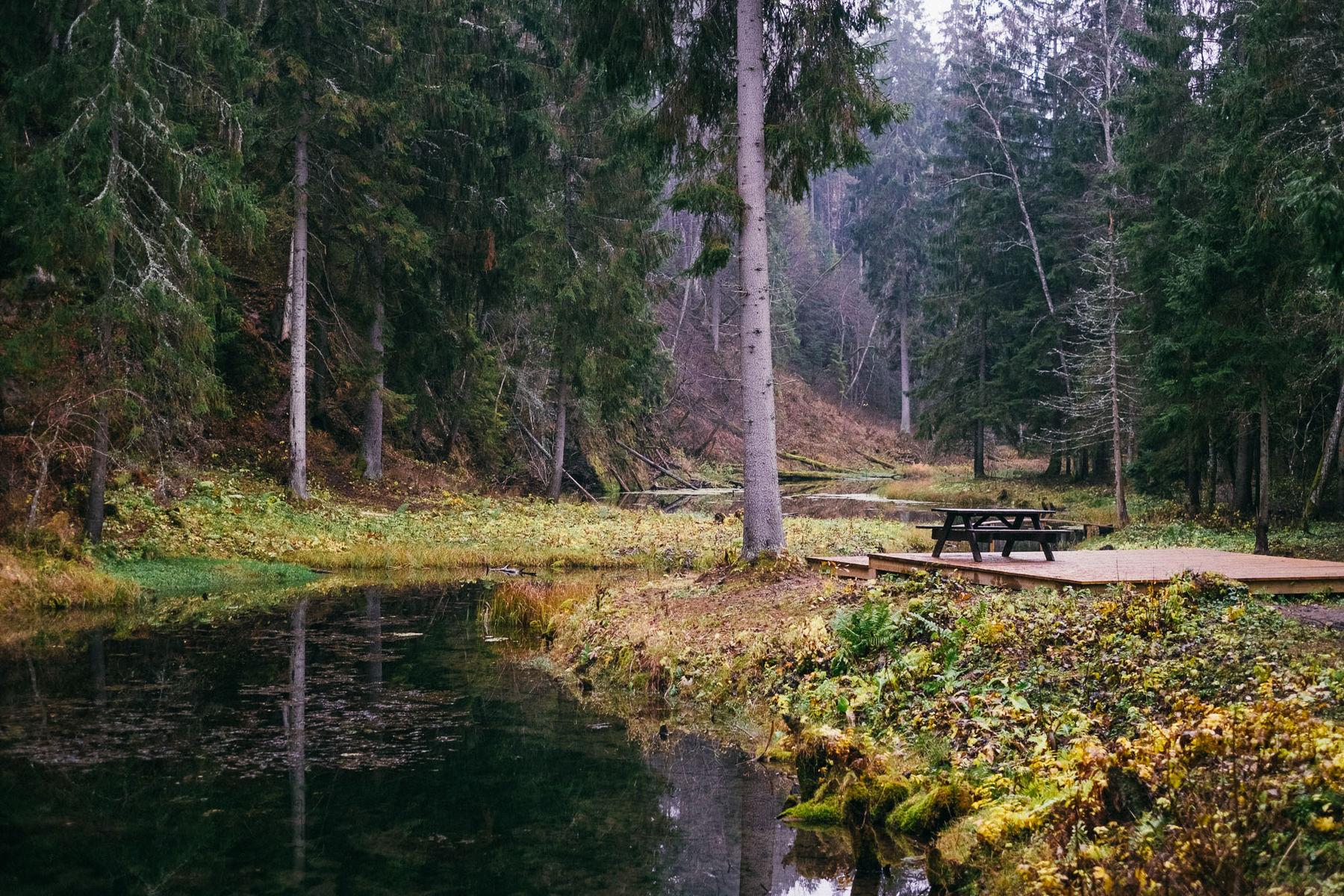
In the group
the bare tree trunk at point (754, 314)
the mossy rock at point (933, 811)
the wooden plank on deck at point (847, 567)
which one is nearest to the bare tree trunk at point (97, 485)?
the bare tree trunk at point (754, 314)

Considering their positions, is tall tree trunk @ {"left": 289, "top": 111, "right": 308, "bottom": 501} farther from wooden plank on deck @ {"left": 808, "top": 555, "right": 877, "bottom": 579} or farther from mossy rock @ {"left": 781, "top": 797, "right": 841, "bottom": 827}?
mossy rock @ {"left": 781, "top": 797, "right": 841, "bottom": 827}

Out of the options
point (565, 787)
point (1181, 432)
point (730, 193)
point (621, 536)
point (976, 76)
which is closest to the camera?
point (565, 787)

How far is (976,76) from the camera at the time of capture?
42125mm

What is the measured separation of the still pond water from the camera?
17.1ft

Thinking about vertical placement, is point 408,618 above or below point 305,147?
below

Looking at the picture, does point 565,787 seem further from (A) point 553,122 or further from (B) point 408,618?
(A) point 553,122

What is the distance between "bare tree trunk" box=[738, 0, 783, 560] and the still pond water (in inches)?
160

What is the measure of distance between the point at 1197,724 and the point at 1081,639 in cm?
253

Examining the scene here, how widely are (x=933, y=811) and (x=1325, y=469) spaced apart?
17908mm

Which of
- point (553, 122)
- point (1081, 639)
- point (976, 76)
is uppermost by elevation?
point (976, 76)

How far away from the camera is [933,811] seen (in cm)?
554

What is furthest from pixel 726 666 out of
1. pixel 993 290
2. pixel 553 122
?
pixel 993 290

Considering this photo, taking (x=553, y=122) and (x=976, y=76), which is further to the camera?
(x=976, y=76)

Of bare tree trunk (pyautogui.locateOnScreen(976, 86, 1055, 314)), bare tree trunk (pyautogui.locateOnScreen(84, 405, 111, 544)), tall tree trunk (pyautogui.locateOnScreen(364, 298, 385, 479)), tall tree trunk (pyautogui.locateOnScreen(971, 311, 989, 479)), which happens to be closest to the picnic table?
bare tree trunk (pyautogui.locateOnScreen(84, 405, 111, 544))
